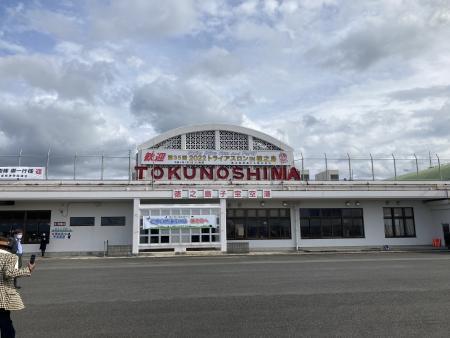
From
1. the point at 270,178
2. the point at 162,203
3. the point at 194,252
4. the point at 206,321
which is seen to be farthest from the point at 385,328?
the point at 270,178

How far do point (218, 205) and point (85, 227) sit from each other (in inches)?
357

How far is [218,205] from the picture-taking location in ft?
86.2

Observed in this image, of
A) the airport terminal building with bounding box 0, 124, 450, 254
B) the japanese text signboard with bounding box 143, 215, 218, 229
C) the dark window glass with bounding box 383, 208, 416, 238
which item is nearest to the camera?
the japanese text signboard with bounding box 143, 215, 218, 229

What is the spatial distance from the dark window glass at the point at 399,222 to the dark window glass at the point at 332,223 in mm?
2105

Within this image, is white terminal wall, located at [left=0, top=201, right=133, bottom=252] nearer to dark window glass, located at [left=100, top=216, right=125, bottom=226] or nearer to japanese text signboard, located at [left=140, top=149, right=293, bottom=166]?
dark window glass, located at [left=100, top=216, right=125, bottom=226]

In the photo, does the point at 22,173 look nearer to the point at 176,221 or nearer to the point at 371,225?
the point at 176,221

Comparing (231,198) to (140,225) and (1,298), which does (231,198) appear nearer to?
(140,225)

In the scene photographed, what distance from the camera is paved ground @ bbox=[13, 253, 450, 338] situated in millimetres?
6766

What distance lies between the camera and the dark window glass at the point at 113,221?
87.5ft

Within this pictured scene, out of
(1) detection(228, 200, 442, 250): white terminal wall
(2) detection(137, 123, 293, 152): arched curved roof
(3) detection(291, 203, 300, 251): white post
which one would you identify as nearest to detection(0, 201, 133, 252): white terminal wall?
(2) detection(137, 123, 293, 152): arched curved roof

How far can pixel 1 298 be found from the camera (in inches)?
198

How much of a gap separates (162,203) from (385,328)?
21.5 meters

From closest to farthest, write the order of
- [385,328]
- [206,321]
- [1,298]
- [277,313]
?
[1,298], [385,328], [206,321], [277,313]

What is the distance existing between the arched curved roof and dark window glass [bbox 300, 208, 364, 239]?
6.29 meters
